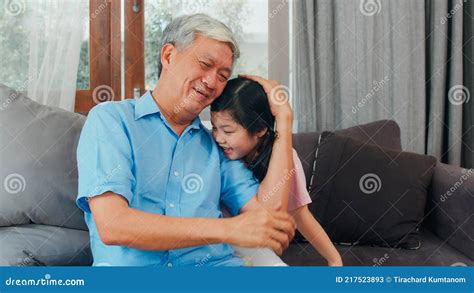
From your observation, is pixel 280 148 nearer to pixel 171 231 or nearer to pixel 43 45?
pixel 171 231

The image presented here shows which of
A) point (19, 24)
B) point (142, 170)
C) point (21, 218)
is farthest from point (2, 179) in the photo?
point (19, 24)

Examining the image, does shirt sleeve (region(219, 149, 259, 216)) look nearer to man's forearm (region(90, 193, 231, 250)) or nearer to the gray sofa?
man's forearm (region(90, 193, 231, 250))

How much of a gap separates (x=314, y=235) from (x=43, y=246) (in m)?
0.42

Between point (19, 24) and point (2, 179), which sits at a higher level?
point (19, 24)

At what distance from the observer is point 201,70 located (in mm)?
773

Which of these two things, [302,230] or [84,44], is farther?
[84,44]

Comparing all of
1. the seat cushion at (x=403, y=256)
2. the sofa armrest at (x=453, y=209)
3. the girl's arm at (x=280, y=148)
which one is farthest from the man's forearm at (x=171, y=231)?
the sofa armrest at (x=453, y=209)

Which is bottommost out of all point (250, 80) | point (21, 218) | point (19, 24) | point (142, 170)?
point (21, 218)

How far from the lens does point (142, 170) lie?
784 millimetres

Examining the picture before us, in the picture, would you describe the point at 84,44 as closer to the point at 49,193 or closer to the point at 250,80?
the point at 49,193

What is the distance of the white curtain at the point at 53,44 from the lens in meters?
1.27

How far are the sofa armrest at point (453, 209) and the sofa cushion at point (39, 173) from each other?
62cm

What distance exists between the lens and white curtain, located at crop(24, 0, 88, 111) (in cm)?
127

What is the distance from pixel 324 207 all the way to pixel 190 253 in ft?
1.00
